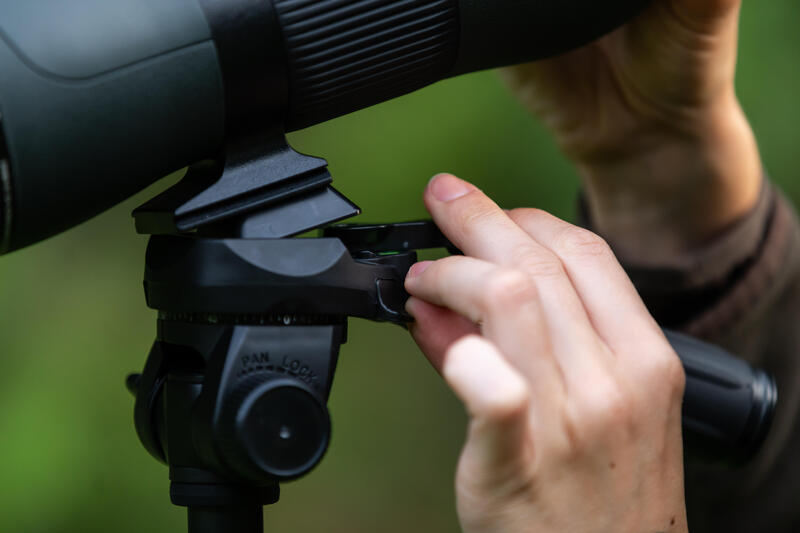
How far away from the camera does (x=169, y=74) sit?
1.83ft

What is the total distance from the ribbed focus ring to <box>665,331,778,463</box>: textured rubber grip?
315mm

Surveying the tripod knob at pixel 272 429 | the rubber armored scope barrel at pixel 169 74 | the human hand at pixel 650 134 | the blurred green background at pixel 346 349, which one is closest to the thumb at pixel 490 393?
the tripod knob at pixel 272 429

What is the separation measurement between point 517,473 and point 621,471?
0.33 ft

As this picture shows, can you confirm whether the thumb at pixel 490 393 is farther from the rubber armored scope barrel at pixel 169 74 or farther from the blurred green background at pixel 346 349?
the blurred green background at pixel 346 349

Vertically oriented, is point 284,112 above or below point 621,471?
above

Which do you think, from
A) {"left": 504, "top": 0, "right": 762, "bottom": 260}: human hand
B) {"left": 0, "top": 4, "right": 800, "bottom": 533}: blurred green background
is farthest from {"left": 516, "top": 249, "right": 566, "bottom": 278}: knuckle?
{"left": 0, "top": 4, "right": 800, "bottom": 533}: blurred green background

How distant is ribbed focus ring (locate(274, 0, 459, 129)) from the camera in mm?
604

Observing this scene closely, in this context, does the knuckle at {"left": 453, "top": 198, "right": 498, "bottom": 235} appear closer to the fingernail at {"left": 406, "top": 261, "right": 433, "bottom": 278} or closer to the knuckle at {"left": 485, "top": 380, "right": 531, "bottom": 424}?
the fingernail at {"left": 406, "top": 261, "right": 433, "bottom": 278}

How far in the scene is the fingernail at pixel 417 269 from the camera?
24.7 inches

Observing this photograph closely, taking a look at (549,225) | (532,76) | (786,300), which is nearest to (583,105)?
(532,76)

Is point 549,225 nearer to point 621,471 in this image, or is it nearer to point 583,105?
point 621,471

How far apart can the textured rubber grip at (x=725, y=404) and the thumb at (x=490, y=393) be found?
264 mm

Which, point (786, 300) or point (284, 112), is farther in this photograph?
point (786, 300)

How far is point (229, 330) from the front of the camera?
578 mm
